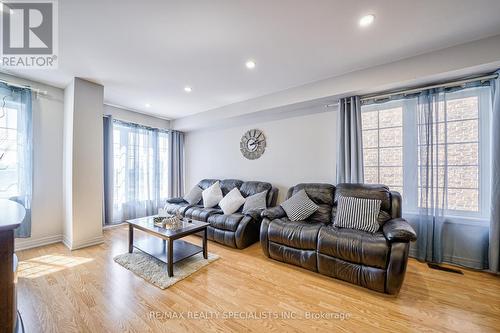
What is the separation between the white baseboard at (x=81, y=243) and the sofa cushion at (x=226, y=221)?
1.73 meters

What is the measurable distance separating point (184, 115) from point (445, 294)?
5137 millimetres

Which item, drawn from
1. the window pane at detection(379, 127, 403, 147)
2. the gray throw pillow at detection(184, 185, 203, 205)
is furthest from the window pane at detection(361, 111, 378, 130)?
the gray throw pillow at detection(184, 185, 203, 205)

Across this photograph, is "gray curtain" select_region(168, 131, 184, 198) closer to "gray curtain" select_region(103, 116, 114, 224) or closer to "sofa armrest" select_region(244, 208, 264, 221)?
"gray curtain" select_region(103, 116, 114, 224)

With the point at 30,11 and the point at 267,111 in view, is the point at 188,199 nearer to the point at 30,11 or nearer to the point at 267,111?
the point at 267,111

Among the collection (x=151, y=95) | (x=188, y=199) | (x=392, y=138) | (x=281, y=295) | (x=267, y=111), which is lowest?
(x=281, y=295)

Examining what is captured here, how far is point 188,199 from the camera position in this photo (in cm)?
412

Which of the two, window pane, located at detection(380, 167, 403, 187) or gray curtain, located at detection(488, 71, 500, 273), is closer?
gray curtain, located at detection(488, 71, 500, 273)

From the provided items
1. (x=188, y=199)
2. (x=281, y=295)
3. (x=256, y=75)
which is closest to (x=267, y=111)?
(x=256, y=75)

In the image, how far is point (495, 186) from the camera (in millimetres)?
2137

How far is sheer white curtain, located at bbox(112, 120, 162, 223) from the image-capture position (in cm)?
407

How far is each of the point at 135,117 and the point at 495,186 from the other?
583 centimetres

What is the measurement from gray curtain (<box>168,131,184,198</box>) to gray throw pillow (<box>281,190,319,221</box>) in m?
3.27

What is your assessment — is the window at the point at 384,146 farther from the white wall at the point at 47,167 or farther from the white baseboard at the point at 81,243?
the white wall at the point at 47,167

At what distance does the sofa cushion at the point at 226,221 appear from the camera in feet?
9.84
